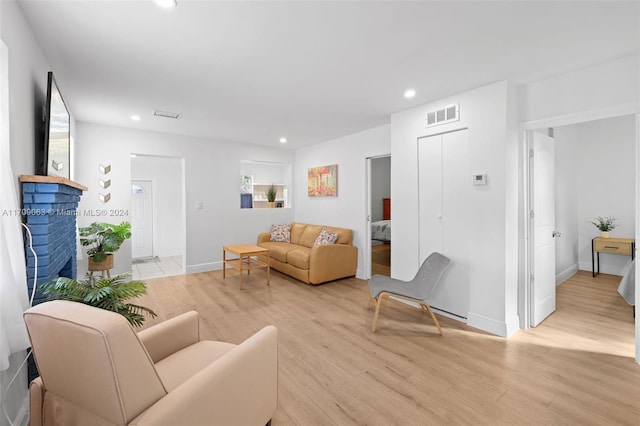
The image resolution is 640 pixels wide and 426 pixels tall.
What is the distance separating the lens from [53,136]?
2129mm

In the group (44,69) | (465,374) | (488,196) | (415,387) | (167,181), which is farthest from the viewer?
(167,181)

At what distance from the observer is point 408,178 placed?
361cm

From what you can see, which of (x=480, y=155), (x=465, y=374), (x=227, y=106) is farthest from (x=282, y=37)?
(x=465, y=374)

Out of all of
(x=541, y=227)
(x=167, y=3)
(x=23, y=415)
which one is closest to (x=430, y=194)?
(x=541, y=227)

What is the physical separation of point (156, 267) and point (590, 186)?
826 cm

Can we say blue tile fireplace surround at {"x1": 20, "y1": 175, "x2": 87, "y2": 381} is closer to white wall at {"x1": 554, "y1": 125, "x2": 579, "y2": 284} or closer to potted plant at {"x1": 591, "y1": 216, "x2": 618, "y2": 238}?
white wall at {"x1": 554, "y1": 125, "x2": 579, "y2": 284}

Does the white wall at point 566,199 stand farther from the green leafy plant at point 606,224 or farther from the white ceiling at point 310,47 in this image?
the white ceiling at point 310,47

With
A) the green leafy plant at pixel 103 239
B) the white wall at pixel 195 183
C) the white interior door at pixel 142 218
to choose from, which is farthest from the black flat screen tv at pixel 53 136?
the white interior door at pixel 142 218

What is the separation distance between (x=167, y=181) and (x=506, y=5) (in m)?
7.15

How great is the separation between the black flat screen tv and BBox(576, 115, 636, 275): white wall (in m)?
7.22

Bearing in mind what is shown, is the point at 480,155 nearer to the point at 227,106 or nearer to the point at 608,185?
the point at 227,106

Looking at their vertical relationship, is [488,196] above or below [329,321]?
above

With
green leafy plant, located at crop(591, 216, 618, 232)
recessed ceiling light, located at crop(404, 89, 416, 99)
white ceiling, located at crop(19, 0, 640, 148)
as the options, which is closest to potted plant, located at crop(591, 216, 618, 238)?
green leafy plant, located at crop(591, 216, 618, 232)

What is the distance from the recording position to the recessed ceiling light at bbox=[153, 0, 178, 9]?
5.43ft
